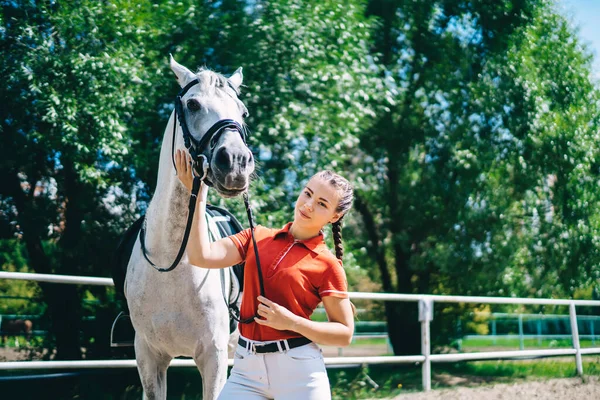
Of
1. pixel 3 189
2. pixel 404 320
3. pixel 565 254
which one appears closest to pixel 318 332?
pixel 3 189

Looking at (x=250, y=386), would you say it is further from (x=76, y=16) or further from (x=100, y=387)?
(x=100, y=387)

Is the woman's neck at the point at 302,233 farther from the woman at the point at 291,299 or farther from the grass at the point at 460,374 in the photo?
the grass at the point at 460,374

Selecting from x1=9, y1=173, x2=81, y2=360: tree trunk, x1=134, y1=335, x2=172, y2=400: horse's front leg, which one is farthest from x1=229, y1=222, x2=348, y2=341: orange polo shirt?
x1=9, y1=173, x2=81, y2=360: tree trunk

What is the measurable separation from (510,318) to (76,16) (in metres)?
17.4

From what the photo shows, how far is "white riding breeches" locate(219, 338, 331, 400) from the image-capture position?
2170mm

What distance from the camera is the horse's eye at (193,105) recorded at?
116 inches

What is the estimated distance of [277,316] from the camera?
6.95 feet

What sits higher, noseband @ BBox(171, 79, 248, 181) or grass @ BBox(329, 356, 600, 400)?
noseband @ BBox(171, 79, 248, 181)

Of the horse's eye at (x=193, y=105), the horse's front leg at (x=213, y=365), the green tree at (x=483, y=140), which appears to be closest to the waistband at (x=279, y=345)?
the horse's front leg at (x=213, y=365)

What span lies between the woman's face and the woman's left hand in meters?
0.37

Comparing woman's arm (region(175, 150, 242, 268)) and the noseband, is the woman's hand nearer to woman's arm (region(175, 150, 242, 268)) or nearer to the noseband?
woman's arm (region(175, 150, 242, 268))

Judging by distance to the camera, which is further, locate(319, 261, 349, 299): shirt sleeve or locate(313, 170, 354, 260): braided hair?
locate(313, 170, 354, 260): braided hair

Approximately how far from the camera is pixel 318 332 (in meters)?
2.16

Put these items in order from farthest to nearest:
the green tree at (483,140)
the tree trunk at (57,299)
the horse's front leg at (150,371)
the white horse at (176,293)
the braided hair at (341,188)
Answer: the green tree at (483,140) < the tree trunk at (57,299) < the horse's front leg at (150,371) < the white horse at (176,293) < the braided hair at (341,188)
